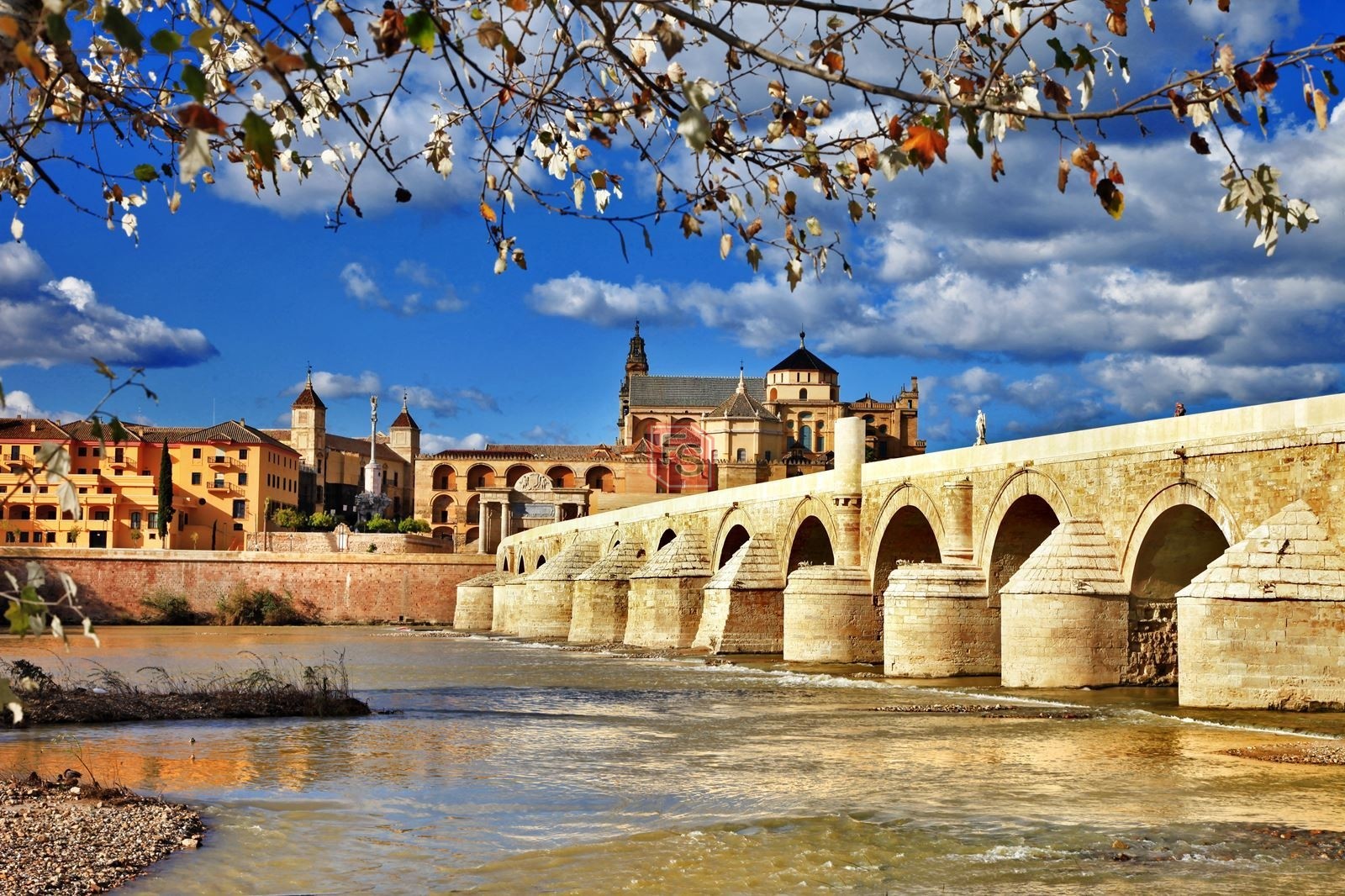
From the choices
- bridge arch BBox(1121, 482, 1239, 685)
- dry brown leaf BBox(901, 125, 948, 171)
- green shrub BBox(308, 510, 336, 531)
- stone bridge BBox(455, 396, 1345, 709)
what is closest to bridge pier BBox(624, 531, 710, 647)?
stone bridge BBox(455, 396, 1345, 709)

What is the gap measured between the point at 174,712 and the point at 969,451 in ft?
46.4

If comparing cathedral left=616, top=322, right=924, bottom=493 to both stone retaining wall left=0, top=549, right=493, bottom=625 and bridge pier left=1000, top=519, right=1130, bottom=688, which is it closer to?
stone retaining wall left=0, top=549, right=493, bottom=625

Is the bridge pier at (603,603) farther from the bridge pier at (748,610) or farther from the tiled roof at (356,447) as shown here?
the tiled roof at (356,447)

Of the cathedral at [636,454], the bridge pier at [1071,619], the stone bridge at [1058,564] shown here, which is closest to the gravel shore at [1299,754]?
the stone bridge at [1058,564]

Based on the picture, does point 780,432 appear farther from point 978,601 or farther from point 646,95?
point 646,95

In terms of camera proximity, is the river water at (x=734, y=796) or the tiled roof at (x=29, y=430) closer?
the river water at (x=734, y=796)

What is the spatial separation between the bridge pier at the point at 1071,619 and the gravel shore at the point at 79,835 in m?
12.9

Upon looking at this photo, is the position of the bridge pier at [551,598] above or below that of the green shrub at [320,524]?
below

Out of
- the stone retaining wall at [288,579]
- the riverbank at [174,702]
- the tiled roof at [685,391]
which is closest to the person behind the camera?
the riverbank at [174,702]

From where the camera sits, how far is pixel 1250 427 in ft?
A: 55.9

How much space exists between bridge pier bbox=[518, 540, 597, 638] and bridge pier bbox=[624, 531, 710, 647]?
8461mm

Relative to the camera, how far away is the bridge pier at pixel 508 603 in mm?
48531

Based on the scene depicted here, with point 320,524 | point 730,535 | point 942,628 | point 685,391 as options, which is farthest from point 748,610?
point 685,391

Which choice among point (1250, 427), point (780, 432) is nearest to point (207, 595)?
point (780, 432)
